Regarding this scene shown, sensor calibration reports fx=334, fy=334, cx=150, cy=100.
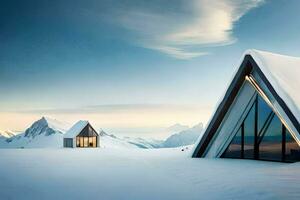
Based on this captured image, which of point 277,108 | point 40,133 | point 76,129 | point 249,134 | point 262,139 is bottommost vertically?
point 262,139

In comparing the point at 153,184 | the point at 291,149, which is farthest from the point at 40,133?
the point at 153,184

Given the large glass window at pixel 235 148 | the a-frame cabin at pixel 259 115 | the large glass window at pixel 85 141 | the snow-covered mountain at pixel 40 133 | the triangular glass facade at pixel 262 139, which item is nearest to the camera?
the a-frame cabin at pixel 259 115

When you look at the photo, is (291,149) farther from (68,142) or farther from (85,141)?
(68,142)

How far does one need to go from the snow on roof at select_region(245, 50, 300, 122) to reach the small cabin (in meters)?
28.8

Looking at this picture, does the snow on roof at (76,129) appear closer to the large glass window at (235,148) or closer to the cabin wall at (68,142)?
the cabin wall at (68,142)

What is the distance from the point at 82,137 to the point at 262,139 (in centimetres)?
2840

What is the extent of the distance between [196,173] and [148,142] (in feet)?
613

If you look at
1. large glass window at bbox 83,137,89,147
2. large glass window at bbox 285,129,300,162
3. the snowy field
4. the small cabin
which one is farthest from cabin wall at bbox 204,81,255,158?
large glass window at bbox 83,137,89,147

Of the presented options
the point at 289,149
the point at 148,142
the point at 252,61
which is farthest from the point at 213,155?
the point at 148,142

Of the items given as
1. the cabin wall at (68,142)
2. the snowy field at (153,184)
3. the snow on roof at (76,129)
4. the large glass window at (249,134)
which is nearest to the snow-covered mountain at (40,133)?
the snow on roof at (76,129)

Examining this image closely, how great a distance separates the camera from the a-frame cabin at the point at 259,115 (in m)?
12.5

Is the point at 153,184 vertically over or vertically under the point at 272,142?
under

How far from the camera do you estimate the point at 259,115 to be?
14.8m

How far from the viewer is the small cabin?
1541 inches
